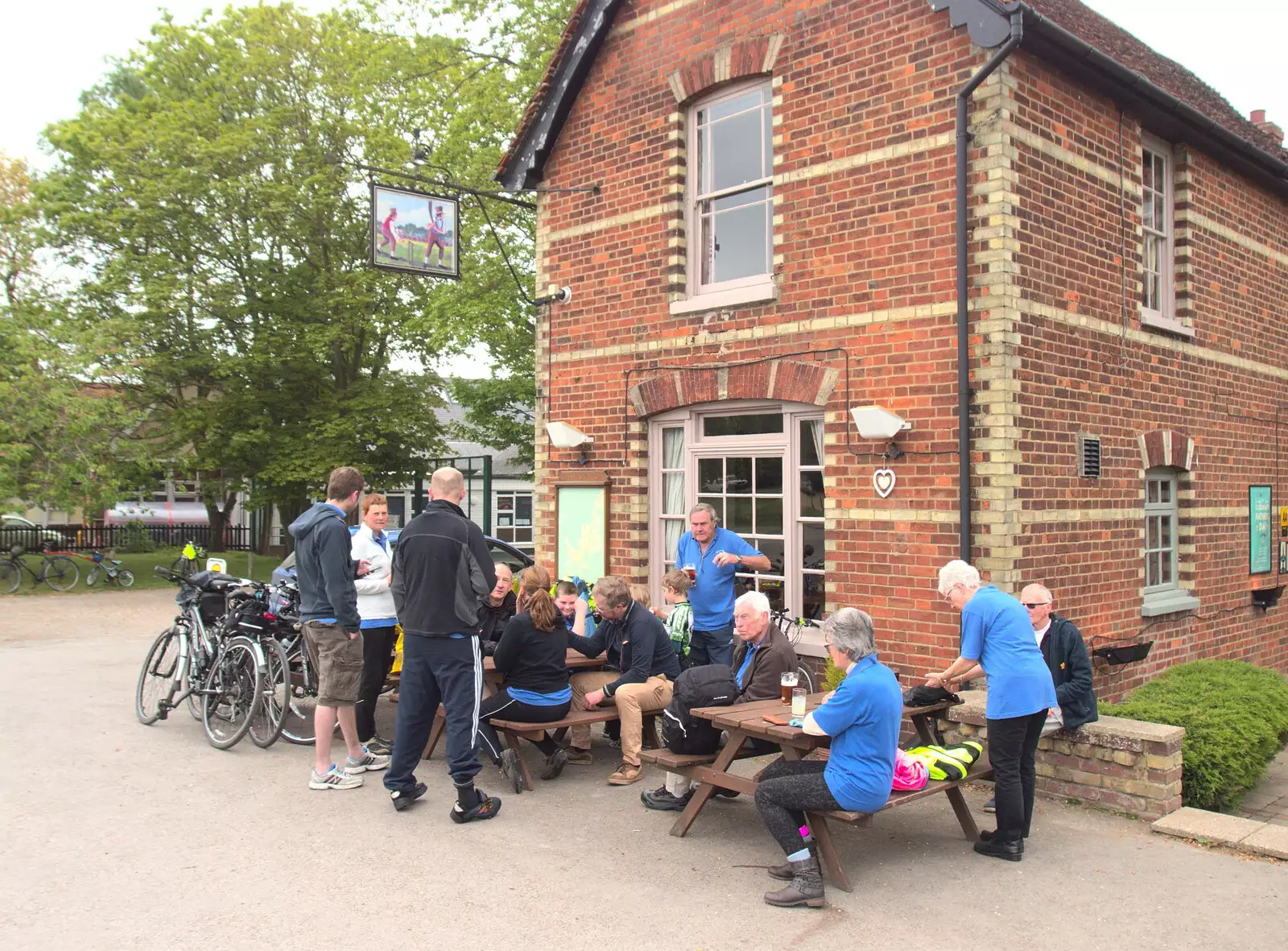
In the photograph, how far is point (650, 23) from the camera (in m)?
10.0

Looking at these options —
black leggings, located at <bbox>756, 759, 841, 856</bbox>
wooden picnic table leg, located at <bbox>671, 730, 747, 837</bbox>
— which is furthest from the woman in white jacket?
black leggings, located at <bbox>756, 759, 841, 856</bbox>

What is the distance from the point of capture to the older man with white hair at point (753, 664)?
5.88m

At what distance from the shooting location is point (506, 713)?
6.62m

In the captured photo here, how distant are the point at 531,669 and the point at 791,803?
2.24 m

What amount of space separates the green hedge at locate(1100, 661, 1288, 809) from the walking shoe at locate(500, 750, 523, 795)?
389 cm

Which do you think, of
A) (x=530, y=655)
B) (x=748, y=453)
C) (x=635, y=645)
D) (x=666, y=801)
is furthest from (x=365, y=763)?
(x=748, y=453)

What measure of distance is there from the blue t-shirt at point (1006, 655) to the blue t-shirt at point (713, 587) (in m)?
2.64

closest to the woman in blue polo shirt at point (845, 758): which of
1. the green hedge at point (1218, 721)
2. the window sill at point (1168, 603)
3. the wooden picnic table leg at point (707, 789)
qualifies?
the wooden picnic table leg at point (707, 789)

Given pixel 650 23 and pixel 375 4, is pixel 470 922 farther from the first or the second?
pixel 375 4

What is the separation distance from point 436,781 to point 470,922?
2.43m

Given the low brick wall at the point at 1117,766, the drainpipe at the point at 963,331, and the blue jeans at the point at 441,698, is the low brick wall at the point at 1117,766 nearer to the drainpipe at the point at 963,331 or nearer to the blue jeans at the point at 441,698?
the drainpipe at the point at 963,331

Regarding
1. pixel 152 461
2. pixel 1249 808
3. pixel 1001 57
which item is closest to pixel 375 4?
pixel 152 461

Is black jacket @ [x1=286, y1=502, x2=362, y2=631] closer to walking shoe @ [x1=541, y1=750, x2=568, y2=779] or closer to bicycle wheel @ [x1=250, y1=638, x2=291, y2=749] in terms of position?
bicycle wheel @ [x1=250, y1=638, x2=291, y2=749]

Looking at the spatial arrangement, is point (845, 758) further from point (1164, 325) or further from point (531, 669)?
point (1164, 325)
